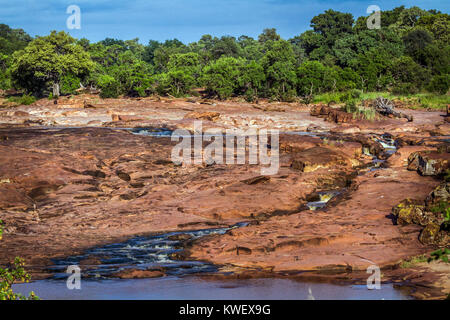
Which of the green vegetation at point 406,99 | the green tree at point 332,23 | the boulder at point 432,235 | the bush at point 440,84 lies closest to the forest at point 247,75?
the bush at point 440,84

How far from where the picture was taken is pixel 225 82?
41.6 meters

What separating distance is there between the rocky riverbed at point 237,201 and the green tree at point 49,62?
1960 centimetres

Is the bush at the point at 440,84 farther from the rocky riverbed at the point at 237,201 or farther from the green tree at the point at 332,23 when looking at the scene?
the green tree at the point at 332,23

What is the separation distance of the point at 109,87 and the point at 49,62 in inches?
208

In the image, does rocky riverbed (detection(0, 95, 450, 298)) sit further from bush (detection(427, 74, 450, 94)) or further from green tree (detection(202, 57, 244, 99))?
green tree (detection(202, 57, 244, 99))

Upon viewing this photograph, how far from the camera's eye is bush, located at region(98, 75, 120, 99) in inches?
1658

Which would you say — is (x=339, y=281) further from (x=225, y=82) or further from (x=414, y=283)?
(x=225, y=82)

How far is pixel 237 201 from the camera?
13969 mm

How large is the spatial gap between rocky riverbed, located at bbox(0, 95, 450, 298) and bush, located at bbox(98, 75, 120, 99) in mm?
18450

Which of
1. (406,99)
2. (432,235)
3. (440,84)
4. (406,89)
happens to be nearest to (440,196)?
(432,235)

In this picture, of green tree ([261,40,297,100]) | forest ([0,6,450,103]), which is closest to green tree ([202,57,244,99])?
forest ([0,6,450,103])

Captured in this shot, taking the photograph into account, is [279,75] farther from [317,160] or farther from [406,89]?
[317,160]
